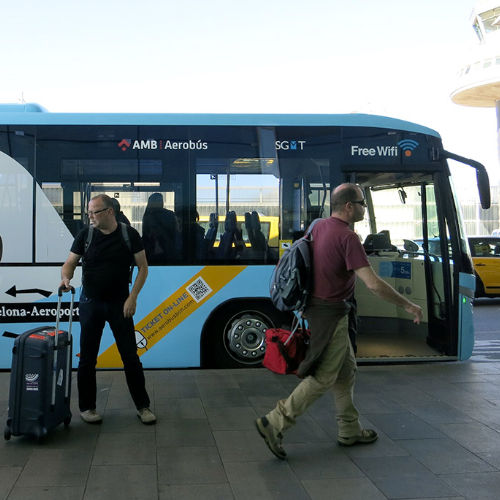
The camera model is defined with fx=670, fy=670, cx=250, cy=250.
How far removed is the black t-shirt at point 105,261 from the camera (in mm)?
5352

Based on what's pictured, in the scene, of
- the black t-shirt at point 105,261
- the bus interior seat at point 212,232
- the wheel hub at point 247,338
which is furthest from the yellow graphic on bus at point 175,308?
the black t-shirt at point 105,261

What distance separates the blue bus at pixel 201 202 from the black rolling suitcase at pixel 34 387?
2.19 metres

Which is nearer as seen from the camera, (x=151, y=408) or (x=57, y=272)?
(x=151, y=408)

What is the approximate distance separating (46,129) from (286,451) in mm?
4506

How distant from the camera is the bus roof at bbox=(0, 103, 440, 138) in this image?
739 cm

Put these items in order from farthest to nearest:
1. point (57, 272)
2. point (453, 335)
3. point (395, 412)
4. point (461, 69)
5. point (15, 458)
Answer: point (461, 69), point (453, 335), point (57, 272), point (395, 412), point (15, 458)

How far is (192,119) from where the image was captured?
759 cm

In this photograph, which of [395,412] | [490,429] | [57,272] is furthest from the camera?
[57,272]

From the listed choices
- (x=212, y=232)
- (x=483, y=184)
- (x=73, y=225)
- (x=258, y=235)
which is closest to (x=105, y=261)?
(x=73, y=225)

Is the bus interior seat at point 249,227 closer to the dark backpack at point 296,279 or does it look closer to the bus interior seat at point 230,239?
the bus interior seat at point 230,239

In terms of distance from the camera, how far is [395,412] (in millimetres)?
5891

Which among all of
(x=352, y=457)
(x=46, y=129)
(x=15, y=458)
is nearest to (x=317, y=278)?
(x=352, y=457)

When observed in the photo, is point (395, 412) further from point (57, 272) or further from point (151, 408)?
point (57, 272)

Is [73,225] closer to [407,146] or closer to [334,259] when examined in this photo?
[334,259]
